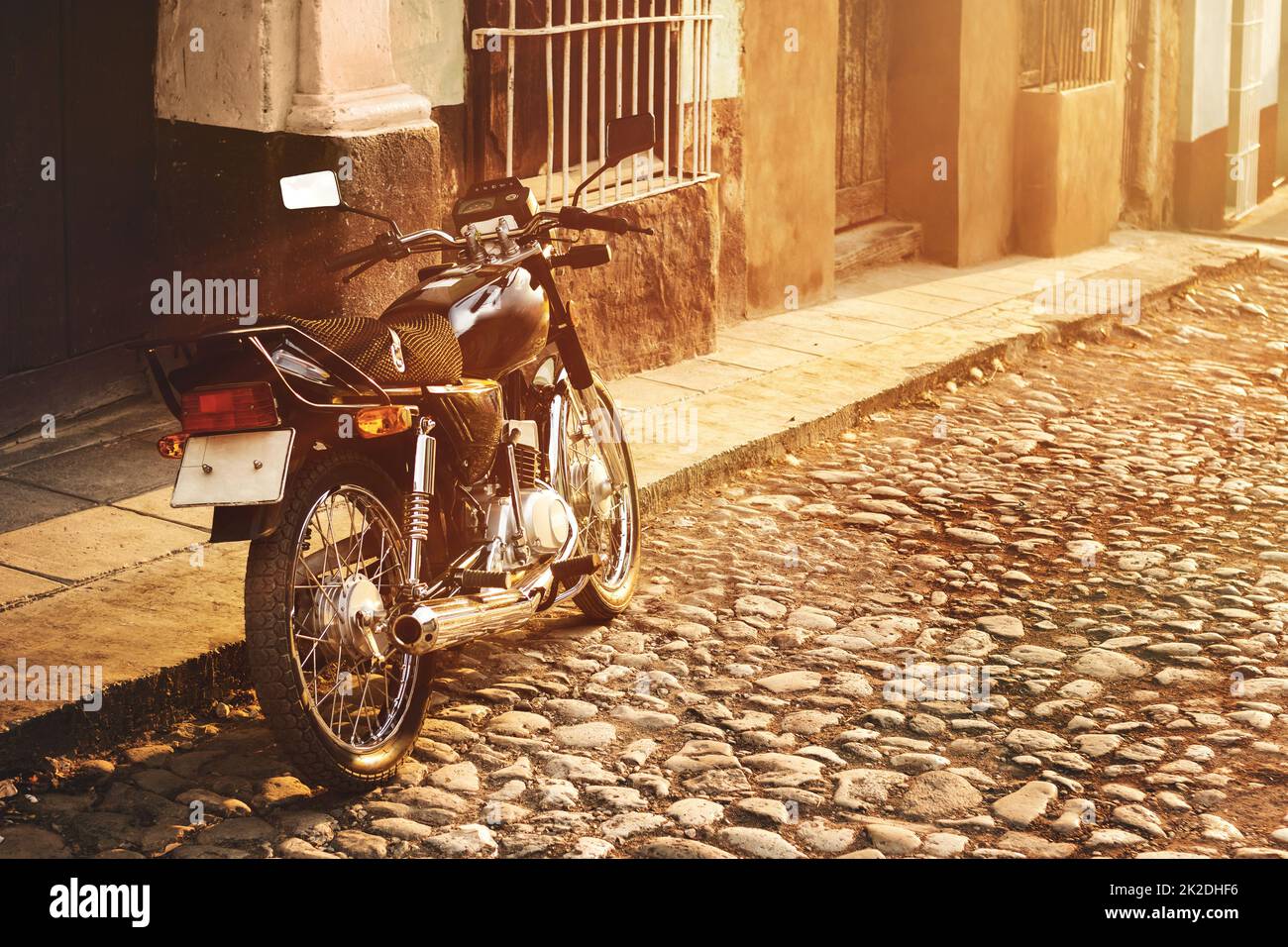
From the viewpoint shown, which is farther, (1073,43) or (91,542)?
(1073,43)

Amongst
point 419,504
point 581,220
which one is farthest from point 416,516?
point 581,220

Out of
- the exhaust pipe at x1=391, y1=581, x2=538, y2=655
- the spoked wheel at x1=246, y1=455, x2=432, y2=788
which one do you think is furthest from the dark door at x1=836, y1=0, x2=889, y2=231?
the spoked wheel at x1=246, y1=455, x2=432, y2=788

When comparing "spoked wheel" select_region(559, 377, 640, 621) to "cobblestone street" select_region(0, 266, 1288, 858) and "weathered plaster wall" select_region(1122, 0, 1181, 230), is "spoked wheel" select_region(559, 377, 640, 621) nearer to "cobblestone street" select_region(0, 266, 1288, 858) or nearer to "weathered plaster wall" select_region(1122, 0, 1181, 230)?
"cobblestone street" select_region(0, 266, 1288, 858)

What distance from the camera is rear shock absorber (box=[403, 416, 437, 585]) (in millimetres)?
4082

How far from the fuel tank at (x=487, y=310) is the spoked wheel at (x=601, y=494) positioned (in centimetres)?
37

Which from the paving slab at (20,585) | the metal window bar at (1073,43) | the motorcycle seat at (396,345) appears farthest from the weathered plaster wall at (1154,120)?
the paving slab at (20,585)

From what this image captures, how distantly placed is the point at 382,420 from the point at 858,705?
1556mm

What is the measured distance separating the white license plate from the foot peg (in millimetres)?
1224

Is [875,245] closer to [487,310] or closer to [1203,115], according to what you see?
[1203,115]

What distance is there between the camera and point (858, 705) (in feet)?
15.1

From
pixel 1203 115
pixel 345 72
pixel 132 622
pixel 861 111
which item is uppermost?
pixel 1203 115

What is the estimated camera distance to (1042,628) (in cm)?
521
